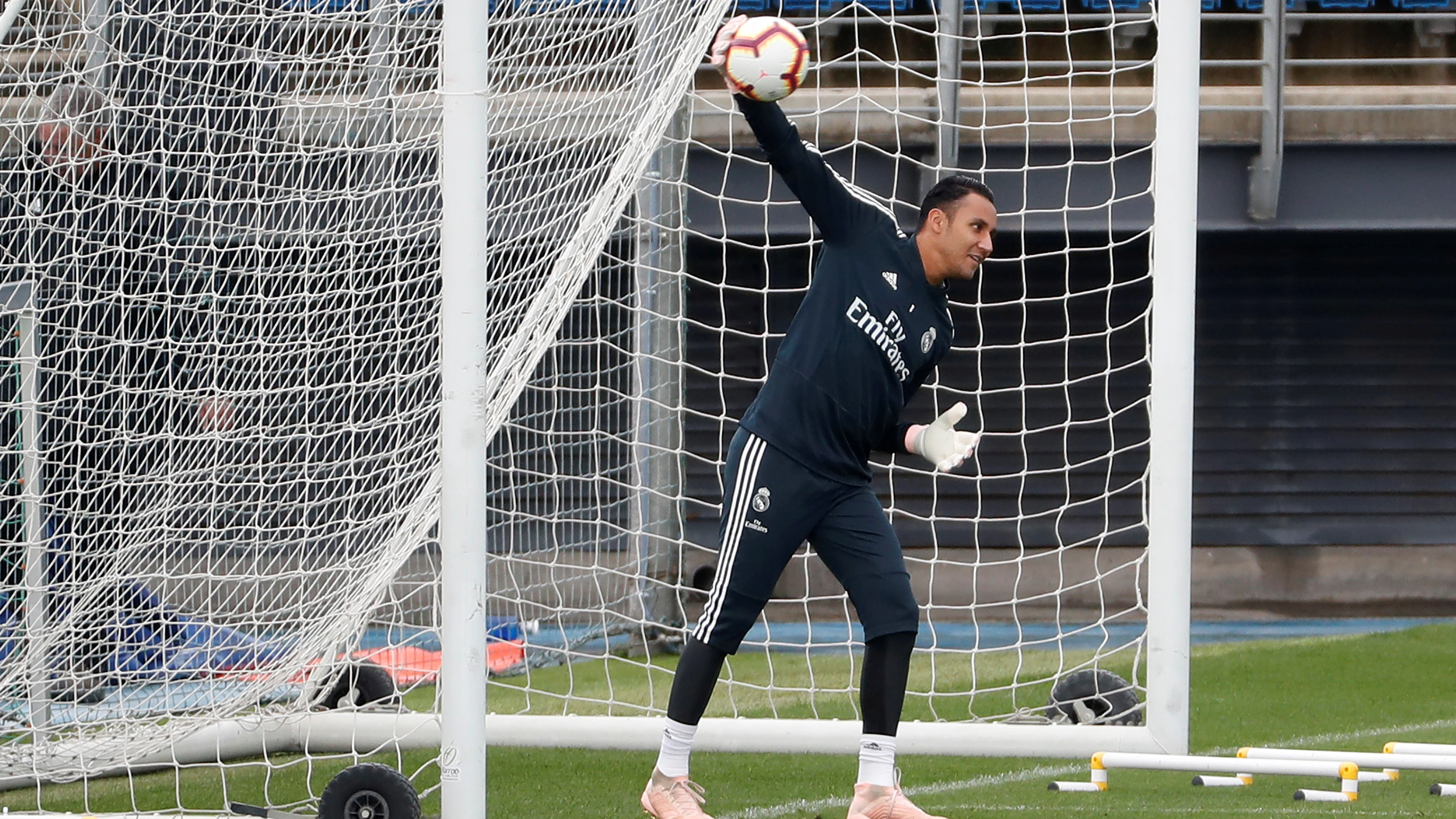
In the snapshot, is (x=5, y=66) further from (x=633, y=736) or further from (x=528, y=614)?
(x=528, y=614)

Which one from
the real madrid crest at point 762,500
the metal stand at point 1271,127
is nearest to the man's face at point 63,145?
the real madrid crest at point 762,500

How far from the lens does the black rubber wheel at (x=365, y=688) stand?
Answer: 547 centimetres

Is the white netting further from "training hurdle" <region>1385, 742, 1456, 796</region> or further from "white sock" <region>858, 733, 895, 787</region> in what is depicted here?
"training hurdle" <region>1385, 742, 1456, 796</region>

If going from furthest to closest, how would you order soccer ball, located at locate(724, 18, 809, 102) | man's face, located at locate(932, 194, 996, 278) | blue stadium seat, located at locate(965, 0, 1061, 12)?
1. blue stadium seat, located at locate(965, 0, 1061, 12)
2. man's face, located at locate(932, 194, 996, 278)
3. soccer ball, located at locate(724, 18, 809, 102)

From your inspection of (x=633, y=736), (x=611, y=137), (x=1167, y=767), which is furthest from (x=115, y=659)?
(x=1167, y=767)

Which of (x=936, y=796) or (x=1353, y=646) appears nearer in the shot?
(x=936, y=796)

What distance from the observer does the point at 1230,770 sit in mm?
3914

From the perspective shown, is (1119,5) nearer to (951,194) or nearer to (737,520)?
(951,194)

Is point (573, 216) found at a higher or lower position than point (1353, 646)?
higher

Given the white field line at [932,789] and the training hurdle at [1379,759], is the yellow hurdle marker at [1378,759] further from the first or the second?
the white field line at [932,789]

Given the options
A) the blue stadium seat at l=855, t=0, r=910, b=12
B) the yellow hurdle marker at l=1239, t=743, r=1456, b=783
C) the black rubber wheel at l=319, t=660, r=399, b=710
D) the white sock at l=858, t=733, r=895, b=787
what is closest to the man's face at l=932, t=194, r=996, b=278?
the white sock at l=858, t=733, r=895, b=787

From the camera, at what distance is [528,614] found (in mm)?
8750

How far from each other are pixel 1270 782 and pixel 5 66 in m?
4.14

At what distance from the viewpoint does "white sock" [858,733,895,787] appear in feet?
11.6
